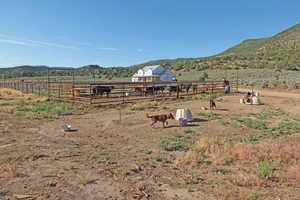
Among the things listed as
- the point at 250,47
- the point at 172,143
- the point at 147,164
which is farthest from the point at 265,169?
the point at 250,47

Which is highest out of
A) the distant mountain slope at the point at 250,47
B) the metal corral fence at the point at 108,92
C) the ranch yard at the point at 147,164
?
the distant mountain slope at the point at 250,47

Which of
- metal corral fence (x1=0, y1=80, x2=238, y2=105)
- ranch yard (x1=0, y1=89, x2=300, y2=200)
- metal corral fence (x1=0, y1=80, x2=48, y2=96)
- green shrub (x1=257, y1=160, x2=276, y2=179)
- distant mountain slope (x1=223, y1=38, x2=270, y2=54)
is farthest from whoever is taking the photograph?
distant mountain slope (x1=223, y1=38, x2=270, y2=54)

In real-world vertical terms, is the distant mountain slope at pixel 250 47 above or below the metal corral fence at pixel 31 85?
above

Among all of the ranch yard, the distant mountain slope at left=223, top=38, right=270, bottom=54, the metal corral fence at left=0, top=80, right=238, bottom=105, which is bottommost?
the ranch yard

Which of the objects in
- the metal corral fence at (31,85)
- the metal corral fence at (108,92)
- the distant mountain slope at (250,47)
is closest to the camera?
the metal corral fence at (108,92)

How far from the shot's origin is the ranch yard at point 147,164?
12.9 feet

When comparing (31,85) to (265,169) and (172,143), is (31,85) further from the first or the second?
(265,169)

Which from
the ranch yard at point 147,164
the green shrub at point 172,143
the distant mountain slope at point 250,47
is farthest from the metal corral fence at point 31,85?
the distant mountain slope at point 250,47

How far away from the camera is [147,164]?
5.29 m

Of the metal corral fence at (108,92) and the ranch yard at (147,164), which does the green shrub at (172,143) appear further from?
the metal corral fence at (108,92)

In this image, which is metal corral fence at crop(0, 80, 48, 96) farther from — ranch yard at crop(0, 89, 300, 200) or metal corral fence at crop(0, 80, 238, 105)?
ranch yard at crop(0, 89, 300, 200)

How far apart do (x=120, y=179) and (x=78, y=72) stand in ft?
339

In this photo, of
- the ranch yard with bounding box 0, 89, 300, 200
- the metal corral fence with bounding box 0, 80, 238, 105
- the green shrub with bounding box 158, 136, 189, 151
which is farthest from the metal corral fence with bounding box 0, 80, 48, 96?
the green shrub with bounding box 158, 136, 189, 151

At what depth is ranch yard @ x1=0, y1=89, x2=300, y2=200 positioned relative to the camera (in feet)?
12.9
